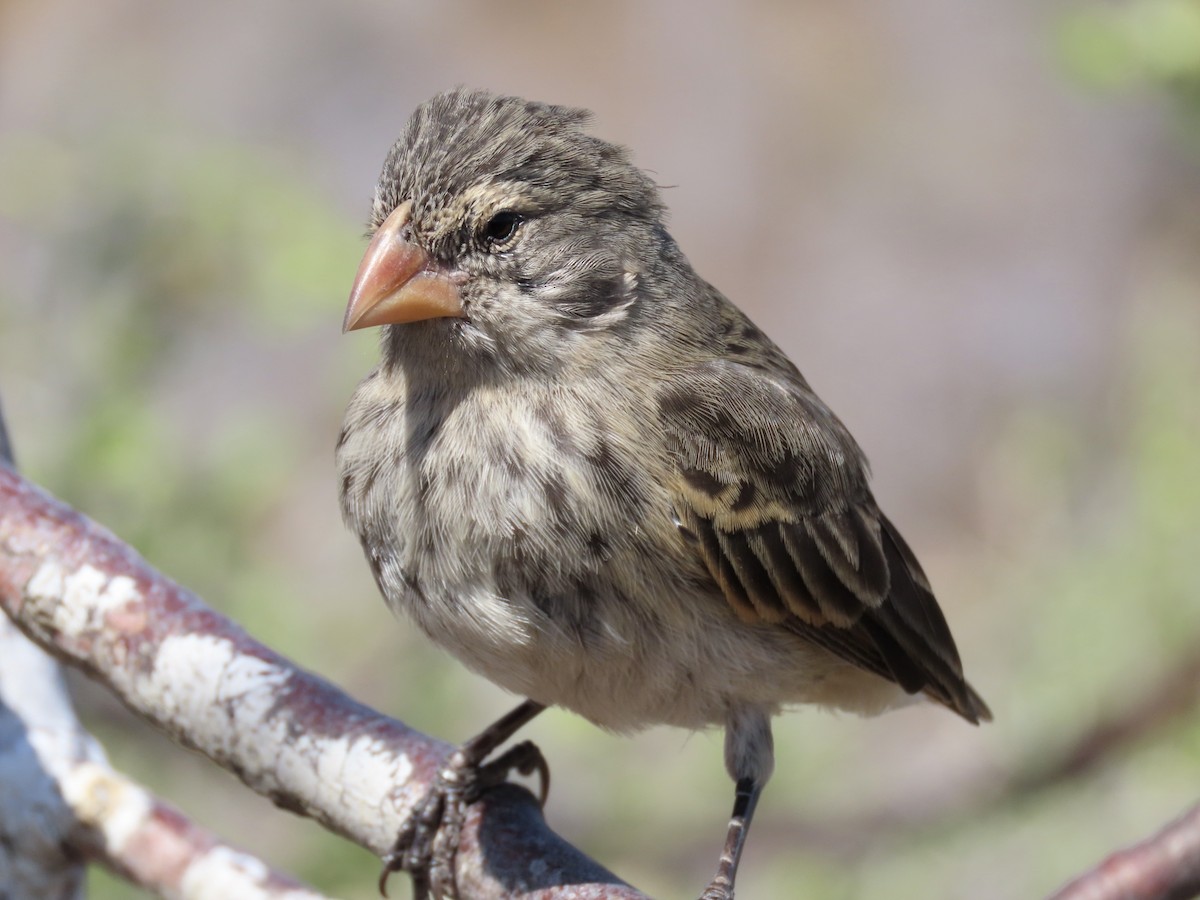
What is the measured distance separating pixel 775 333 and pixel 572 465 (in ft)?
26.2

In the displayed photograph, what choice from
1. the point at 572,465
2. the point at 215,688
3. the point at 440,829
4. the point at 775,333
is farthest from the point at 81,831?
the point at 775,333

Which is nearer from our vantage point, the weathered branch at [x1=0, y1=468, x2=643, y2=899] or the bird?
the bird

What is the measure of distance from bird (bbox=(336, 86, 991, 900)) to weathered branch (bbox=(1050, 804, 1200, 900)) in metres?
→ 1.03

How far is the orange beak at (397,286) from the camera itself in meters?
2.96

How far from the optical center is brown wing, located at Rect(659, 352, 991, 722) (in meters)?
3.12

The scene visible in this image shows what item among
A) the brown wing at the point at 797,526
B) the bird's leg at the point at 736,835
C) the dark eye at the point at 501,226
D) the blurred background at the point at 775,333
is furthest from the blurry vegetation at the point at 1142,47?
the bird's leg at the point at 736,835

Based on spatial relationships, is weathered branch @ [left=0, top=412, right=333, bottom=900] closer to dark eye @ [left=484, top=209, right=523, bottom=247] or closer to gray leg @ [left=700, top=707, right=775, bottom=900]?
gray leg @ [left=700, top=707, right=775, bottom=900]

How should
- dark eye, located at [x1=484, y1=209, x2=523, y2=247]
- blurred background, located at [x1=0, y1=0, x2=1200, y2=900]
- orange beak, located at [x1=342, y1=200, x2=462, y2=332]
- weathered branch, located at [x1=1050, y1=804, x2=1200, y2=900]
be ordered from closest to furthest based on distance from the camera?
weathered branch, located at [x1=1050, y1=804, x2=1200, y2=900] → orange beak, located at [x1=342, y1=200, x2=462, y2=332] → dark eye, located at [x1=484, y1=209, x2=523, y2=247] → blurred background, located at [x1=0, y1=0, x2=1200, y2=900]

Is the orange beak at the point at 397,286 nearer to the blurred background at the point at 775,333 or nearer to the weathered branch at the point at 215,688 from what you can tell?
the weathered branch at the point at 215,688

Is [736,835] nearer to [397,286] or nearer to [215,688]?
[215,688]

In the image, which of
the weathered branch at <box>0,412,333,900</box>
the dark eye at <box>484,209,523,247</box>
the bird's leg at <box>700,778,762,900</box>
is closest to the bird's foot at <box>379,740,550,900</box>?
the weathered branch at <box>0,412,333,900</box>

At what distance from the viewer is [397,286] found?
9.80ft

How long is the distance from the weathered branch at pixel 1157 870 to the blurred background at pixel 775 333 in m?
1.75

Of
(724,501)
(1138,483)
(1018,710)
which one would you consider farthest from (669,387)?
(1138,483)
